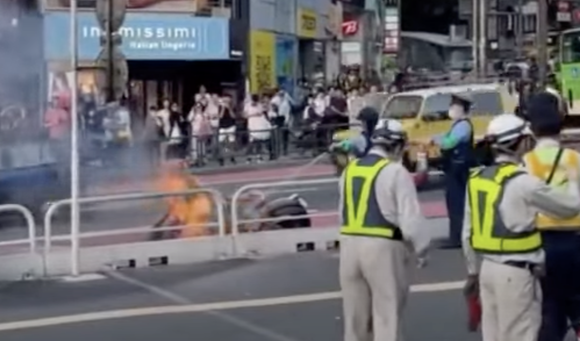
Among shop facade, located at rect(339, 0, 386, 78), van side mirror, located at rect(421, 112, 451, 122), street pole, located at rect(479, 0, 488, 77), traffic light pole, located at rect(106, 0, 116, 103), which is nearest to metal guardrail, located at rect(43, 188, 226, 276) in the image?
traffic light pole, located at rect(106, 0, 116, 103)

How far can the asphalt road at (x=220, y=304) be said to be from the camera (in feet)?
42.1

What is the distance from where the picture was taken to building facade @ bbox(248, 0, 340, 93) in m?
44.6

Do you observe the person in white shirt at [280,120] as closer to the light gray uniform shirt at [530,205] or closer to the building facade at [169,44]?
the building facade at [169,44]

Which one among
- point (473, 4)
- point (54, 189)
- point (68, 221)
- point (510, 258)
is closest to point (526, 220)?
point (510, 258)

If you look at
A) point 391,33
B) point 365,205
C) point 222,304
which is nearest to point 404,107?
point 222,304

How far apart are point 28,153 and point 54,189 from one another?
3.23ft

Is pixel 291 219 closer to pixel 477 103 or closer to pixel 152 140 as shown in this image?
pixel 477 103

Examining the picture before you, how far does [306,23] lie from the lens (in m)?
53.6

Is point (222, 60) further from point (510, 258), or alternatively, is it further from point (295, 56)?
point (510, 258)

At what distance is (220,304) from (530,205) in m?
5.82

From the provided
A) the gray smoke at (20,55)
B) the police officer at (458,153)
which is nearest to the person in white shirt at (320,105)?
the gray smoke at (20,55)

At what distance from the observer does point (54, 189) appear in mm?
22250

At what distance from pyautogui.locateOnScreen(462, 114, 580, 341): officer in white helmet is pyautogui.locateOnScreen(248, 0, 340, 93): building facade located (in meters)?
33.9

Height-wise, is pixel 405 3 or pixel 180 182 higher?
pixel 405 3
